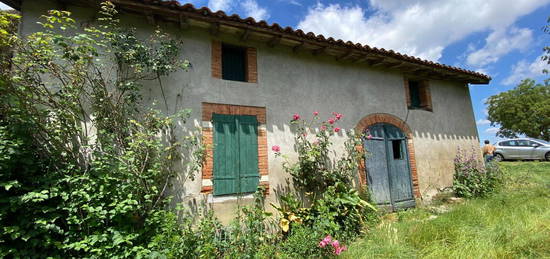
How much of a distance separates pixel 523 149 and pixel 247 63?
16.5 metres

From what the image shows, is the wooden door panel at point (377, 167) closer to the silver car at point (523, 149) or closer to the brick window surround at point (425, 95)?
the brick window surround at point (425, 95)

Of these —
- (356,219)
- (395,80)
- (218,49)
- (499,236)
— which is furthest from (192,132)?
(395,80)

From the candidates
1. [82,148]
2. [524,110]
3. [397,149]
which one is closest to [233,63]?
[82,148]

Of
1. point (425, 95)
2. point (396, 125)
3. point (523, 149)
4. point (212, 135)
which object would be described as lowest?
point (523, 149)

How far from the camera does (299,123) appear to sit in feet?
17.3

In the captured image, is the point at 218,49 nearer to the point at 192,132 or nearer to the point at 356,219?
the point at 192,132

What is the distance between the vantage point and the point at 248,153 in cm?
468

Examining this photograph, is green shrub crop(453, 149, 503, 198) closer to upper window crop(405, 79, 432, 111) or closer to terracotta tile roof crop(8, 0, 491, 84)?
upper window crop(405, 79, 432, 111)

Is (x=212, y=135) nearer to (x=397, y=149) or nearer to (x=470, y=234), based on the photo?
(x=470, y=234)

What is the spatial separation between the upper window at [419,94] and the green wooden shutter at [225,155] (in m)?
5.62

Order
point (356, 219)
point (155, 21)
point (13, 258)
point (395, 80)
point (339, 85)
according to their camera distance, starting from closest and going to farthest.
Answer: point (13, 258) < point (155, 21) < point (356, 219) < point (339, 85) < point (395, 80)

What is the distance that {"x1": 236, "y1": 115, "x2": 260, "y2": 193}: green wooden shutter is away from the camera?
15.0 ft

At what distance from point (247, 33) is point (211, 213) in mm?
3538

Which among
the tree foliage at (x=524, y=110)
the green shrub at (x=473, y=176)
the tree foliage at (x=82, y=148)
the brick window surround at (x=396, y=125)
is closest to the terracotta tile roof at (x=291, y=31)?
the tree foliage at (x=82, y=148)
